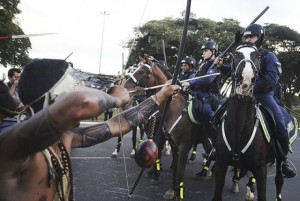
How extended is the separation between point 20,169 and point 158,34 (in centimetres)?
3108

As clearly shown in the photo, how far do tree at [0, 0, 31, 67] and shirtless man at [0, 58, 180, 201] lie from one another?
2504 cm

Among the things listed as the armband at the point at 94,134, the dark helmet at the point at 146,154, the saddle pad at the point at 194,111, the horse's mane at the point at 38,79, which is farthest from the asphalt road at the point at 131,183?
the horse's mane at the point at 38,79

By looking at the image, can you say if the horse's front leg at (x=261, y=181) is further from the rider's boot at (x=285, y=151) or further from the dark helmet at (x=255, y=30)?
the dark helmet at (x=255, y=30)

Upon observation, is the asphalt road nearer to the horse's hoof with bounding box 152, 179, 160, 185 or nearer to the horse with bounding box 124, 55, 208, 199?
the horse's hoof with bounding box 152, 179, 160, 185

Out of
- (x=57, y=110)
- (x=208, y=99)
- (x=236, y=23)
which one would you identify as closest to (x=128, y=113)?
(x=57, y=110)

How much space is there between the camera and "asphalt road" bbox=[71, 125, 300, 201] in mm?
6375

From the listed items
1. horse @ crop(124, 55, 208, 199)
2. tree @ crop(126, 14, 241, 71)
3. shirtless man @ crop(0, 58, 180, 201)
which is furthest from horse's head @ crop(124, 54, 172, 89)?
tree @ crop(126, 14, 241, 71)

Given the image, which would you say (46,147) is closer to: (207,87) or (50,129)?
(50,129)

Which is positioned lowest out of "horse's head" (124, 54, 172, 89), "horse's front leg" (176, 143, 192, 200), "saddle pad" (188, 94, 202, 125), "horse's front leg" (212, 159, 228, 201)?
"horse's front leg" (176, 143, 192, 200)

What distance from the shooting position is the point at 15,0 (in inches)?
1046

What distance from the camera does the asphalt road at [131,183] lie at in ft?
20.9

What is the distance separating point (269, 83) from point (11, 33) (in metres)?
24.6

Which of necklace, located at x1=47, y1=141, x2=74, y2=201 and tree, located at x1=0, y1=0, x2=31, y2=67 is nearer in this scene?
necklace, located at x1=47, y1=141, x2=74, y2=201

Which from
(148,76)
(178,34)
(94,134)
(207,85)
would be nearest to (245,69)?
(94,134)
